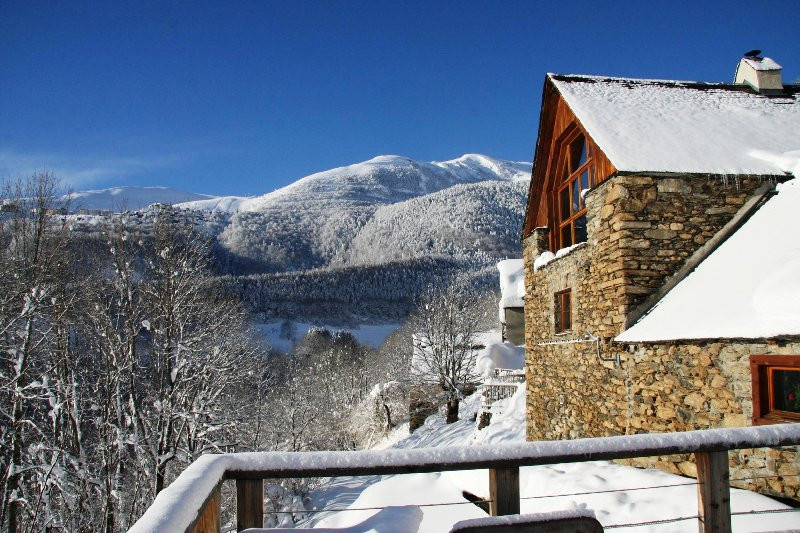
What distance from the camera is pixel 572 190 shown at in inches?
410

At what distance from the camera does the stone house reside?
530 centimetres

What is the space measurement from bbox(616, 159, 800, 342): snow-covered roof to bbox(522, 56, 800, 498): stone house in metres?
0.02

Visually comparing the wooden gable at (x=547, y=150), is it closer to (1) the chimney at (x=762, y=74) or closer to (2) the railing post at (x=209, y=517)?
(1) the chimney at (x=762, y=74)

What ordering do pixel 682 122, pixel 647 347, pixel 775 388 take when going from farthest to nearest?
pixel 682 122 < pixel 647 347 < pixel 775 388

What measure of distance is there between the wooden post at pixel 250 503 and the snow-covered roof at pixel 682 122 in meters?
6.87

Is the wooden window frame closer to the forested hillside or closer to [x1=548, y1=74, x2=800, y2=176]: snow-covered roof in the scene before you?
[x1=548, y1=74, x2=800, y2=176]: snow-covered roof

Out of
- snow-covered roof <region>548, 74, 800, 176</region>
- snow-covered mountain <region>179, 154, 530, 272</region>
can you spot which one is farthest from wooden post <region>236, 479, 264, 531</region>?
snow-covered mountain <region>179, 154, 530, 272</region>

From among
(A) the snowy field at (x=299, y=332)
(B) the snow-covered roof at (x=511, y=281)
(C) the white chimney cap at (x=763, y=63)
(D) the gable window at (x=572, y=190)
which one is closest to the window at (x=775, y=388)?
(D) the gable window at (x=572, y=190)

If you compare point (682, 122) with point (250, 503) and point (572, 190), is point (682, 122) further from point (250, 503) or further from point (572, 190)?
point (250, 503)

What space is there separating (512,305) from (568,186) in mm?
21080

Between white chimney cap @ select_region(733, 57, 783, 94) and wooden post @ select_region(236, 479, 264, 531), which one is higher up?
white chimney cap @ select_region(733, 57, 783, 94)

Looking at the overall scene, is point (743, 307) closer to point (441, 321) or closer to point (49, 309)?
point (49, 309)

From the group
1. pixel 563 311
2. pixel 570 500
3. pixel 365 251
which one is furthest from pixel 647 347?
pixel 365 251

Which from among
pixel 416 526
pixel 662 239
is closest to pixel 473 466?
pixel 416 526
